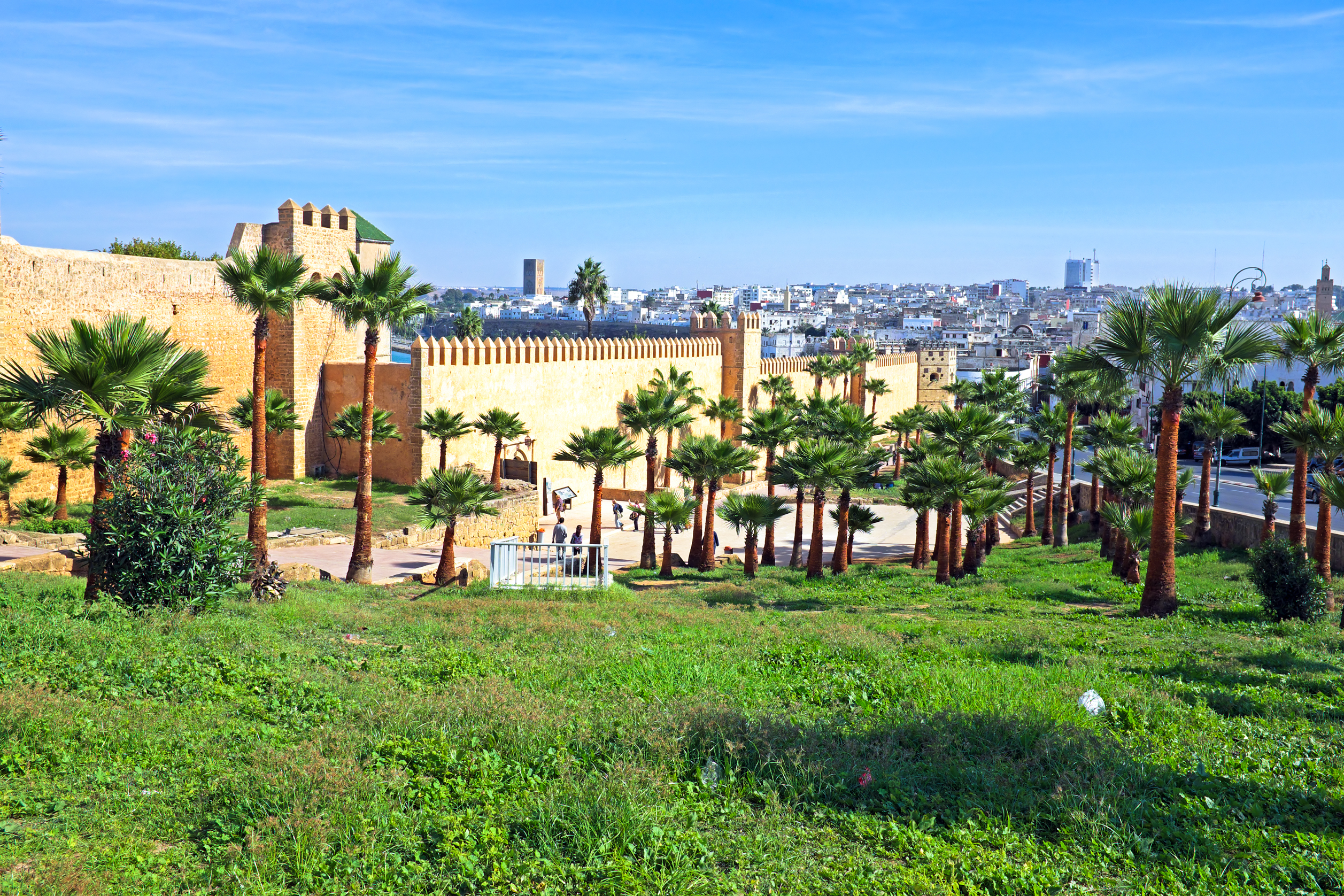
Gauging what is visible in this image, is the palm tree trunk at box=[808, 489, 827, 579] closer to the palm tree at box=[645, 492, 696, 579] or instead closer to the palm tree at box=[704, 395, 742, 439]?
the palm tree at box=[645, 492, 696, 579]

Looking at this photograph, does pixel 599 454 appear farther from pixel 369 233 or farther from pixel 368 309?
pixel 369 233

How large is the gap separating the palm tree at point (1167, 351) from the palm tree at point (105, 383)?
10323mm

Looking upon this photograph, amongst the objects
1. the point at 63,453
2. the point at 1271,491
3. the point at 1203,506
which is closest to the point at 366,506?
the point at 63,453

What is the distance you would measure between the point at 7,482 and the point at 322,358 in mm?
9926

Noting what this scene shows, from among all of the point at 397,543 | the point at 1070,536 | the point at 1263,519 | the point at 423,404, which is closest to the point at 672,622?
the point at 397,543

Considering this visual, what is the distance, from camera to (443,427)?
75.7 ft

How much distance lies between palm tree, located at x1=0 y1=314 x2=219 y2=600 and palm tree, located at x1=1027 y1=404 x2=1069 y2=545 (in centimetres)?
1998

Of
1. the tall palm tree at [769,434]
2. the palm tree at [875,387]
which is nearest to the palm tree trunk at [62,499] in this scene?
the tall palm tree at [769,434]

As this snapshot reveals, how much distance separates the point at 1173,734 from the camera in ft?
19.7

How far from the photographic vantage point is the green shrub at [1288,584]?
1138 centimetres

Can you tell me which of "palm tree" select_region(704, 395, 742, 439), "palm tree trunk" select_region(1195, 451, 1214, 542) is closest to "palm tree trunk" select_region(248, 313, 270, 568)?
"palm tree trunk" select_region(1195, 451, 1214, 542)

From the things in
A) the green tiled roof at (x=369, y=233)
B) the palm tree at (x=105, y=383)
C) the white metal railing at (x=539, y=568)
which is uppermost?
the green tiled roof at (x=369, y=233)

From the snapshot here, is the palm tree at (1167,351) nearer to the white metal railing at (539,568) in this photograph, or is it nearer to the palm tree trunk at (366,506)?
the white metal railing at (539,568)

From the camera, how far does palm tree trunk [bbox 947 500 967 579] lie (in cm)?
1795
